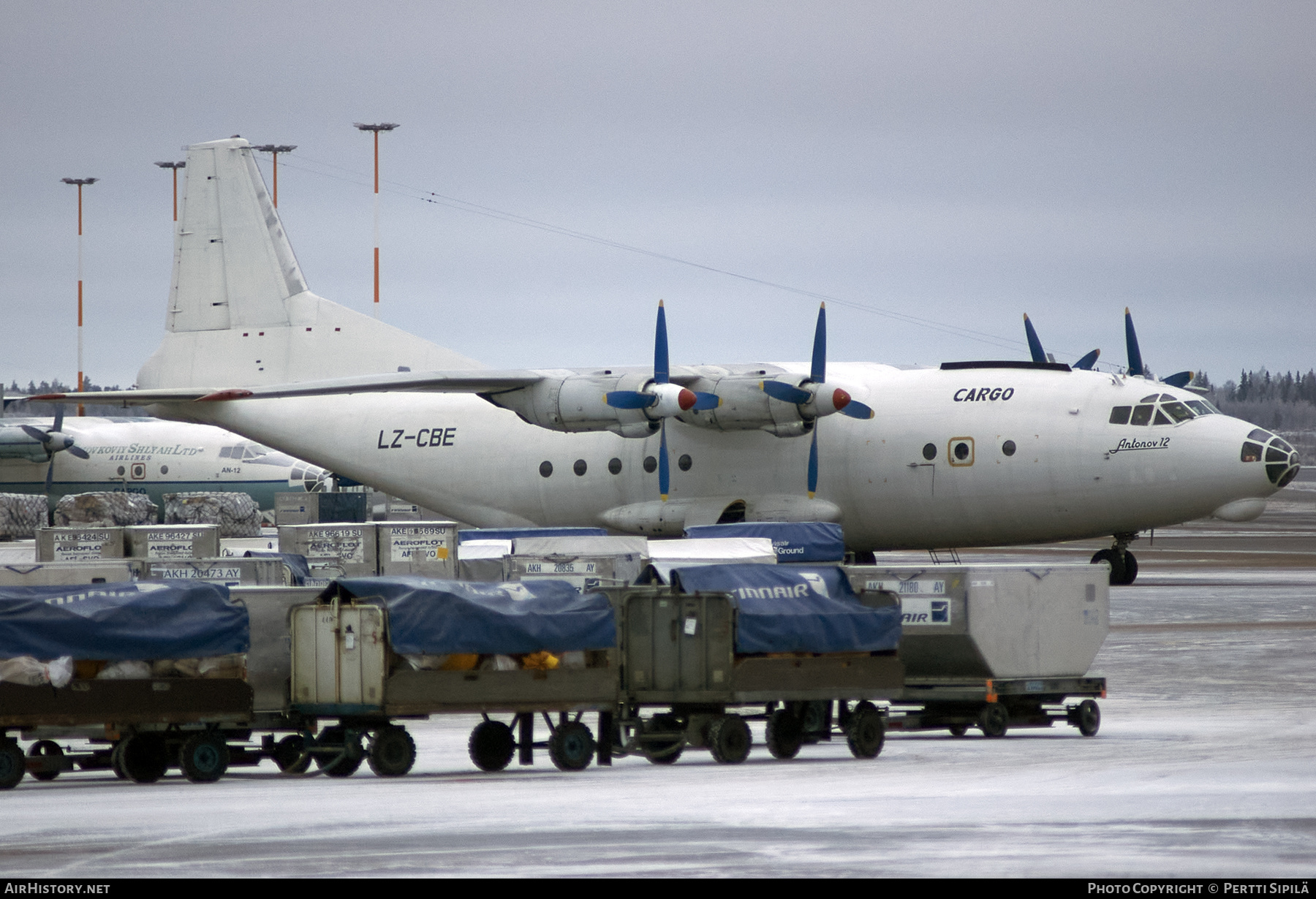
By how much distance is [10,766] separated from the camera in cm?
1269

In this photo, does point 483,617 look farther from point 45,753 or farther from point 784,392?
point 784,392

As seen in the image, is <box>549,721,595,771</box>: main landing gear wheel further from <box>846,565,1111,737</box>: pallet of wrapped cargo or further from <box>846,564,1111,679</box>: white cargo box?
<box>846,564,1111,679</box>: white cargo box

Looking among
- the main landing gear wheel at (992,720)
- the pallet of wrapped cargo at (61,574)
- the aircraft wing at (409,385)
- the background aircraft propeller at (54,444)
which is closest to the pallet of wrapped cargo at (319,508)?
→ the aircraft wing at (409,385)

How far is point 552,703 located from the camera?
13.9 m

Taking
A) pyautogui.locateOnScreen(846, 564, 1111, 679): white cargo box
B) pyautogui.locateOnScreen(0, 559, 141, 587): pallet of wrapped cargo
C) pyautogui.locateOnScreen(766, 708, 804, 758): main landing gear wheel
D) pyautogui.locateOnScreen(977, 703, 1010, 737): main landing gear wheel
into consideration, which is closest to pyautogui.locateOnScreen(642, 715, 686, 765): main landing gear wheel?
pyautogui.locateOnScreen(766, 708, 804, 758): main landing gear wheel

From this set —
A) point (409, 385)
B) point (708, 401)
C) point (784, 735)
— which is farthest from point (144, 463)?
point (784, 735)

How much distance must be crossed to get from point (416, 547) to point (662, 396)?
10808 mm

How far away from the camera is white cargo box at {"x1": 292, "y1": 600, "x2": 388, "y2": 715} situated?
1341cm

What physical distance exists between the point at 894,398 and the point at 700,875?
23899mm

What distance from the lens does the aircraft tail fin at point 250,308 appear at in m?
38.4

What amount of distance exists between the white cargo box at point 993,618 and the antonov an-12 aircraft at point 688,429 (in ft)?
43.4

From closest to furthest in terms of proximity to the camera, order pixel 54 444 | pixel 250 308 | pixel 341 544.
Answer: pixel 341 544
pixel 250 308
pixel 54 444

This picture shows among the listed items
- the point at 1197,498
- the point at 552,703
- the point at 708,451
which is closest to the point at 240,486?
the point at 708,451
